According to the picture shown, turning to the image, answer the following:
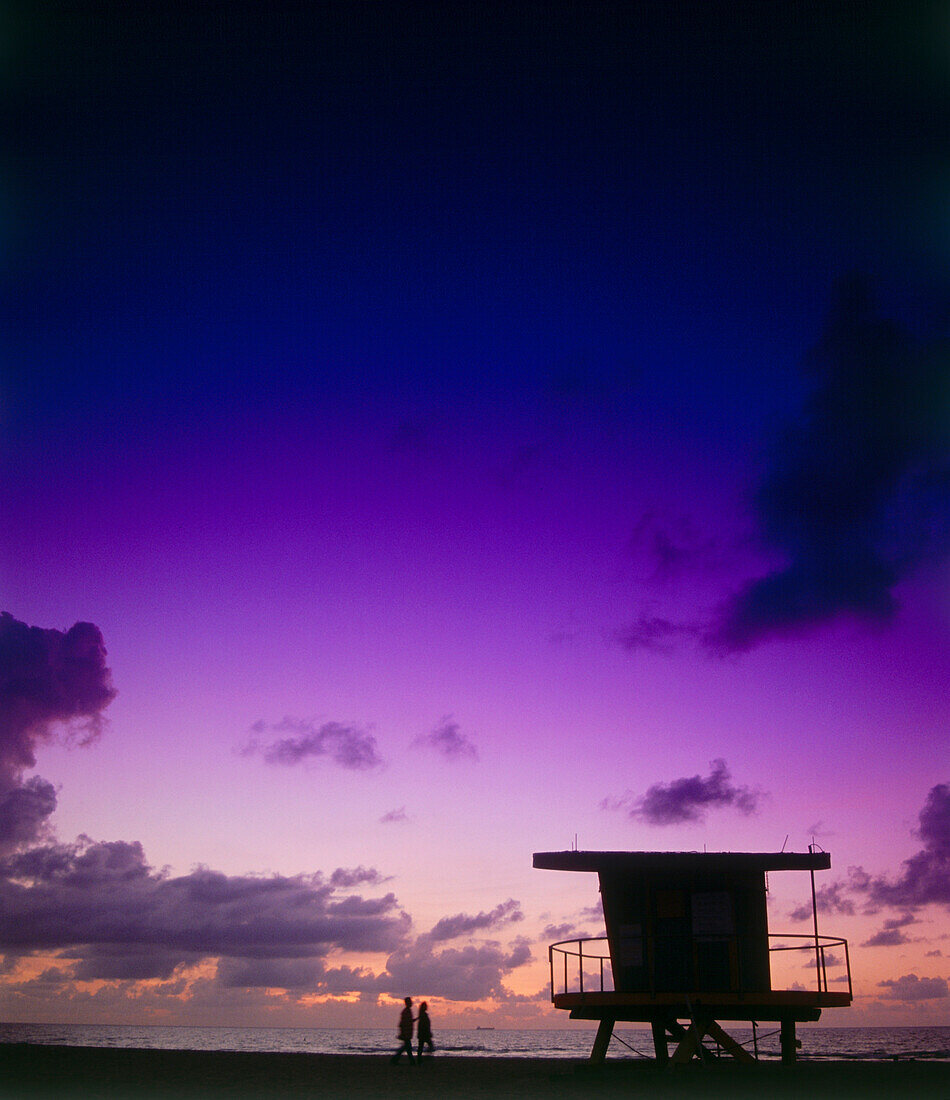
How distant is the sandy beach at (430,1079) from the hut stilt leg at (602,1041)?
1.21ft

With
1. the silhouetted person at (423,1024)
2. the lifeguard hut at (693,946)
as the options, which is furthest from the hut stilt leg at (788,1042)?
the silhouetted person at (423,1024)

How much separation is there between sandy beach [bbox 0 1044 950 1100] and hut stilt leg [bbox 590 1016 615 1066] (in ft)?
1.21

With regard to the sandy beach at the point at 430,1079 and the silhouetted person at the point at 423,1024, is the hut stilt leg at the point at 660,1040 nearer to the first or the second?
the sandy beach at the point at 430,1079

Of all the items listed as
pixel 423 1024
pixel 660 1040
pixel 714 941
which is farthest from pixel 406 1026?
pixel 714 941

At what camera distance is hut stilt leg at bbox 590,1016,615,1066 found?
77.4 ft

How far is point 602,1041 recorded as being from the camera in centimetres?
2438

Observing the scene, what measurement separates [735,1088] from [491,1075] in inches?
242

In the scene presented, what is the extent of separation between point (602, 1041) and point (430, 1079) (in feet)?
17.8

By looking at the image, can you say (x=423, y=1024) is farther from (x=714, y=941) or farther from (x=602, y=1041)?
(x=714, y=941)

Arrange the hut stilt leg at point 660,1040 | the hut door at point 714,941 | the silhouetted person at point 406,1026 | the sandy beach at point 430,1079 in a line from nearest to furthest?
the sandy beach at point 430,1079 < the hut door at point 714,941 < the hut stilt leg at point 660,1040 < the silhouetted person at point 406,1026

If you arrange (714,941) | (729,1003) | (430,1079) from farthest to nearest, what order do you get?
(714,941), (729,1003), (430,1079)

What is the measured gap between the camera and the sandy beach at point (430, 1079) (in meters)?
17.2

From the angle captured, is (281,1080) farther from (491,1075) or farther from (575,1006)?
(575,1006)

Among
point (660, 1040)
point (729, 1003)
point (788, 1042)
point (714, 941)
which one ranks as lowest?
point (660, 1040)
